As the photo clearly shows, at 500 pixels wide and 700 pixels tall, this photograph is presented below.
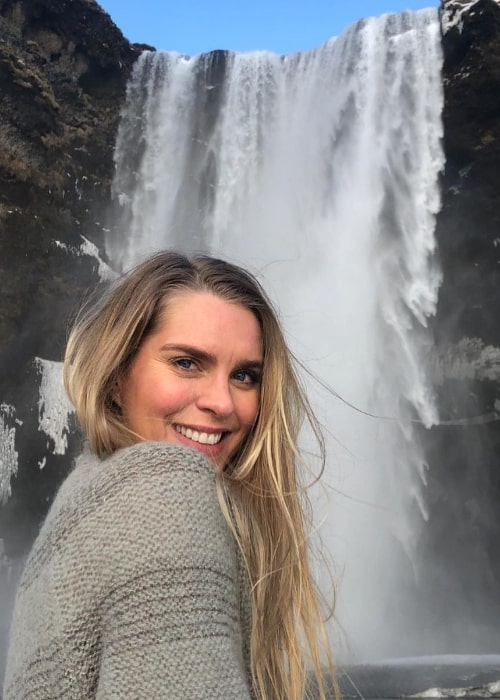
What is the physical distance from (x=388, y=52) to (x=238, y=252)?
5584mm

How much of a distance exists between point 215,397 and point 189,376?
0.05 m

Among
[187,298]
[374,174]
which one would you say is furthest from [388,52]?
[187,298]

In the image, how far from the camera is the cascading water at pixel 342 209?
1470cm

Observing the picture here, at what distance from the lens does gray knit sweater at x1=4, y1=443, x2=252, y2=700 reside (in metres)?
0.69

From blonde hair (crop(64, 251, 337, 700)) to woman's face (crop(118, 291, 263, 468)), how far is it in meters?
0.02

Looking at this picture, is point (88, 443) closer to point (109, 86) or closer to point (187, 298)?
point (187, 298)

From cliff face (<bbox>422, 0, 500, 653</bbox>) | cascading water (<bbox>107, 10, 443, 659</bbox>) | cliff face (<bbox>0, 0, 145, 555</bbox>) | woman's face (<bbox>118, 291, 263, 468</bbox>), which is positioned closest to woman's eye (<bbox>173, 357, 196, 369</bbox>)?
woman's face (<bbox>118, 291, 263, 468</bbox>)

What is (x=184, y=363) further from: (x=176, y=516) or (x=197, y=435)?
(x=176, y=516)

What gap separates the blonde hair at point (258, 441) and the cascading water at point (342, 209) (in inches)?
502

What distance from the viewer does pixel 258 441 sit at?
1.09 metres

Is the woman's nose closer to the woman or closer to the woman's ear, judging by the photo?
the woman

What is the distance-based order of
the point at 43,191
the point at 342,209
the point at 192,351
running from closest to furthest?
the point at 192,351 → the point at 43,191 → the point at 342,209

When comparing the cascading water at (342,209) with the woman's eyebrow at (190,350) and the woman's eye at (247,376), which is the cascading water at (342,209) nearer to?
the woman's eye at (247,376)

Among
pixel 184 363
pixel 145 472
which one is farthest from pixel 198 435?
pixel 145 472
